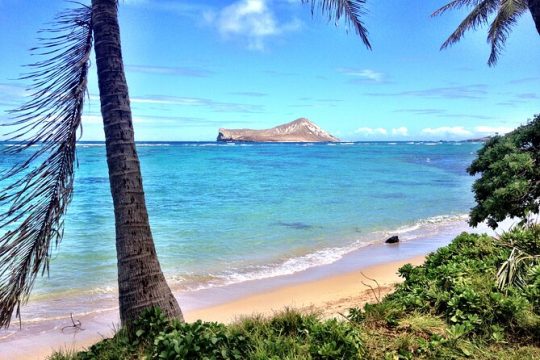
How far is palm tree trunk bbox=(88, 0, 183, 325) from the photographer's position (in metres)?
3.90

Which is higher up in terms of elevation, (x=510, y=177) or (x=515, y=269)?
(x=510, y=177)

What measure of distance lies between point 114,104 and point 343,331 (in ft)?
9.15

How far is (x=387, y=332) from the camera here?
4.04 meters

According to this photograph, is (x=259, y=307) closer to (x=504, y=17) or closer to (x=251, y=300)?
(x=251, y=300)

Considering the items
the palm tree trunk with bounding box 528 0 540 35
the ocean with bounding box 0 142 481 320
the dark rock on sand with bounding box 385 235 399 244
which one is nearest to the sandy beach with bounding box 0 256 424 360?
the ocean with bounding box 0 142 481 320

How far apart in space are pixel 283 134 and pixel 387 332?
521ft

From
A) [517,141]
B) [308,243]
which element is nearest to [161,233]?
[308,243]

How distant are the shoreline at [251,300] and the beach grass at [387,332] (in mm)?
1532

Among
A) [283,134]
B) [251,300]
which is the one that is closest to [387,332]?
[251,300]

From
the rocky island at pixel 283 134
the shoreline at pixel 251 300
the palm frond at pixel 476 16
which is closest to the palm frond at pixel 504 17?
the palm frond at pixel 476 16

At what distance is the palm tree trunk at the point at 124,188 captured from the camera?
390 centimetres

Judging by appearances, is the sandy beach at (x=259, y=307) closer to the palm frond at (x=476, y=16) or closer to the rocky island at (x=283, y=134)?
the palm frond at (x=476, y=16)

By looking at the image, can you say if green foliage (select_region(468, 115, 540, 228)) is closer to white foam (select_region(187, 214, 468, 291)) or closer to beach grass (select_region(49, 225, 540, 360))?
beach grass (select_region(49, 225, 540, 360))

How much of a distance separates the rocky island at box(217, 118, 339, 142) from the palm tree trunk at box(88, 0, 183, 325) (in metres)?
153
